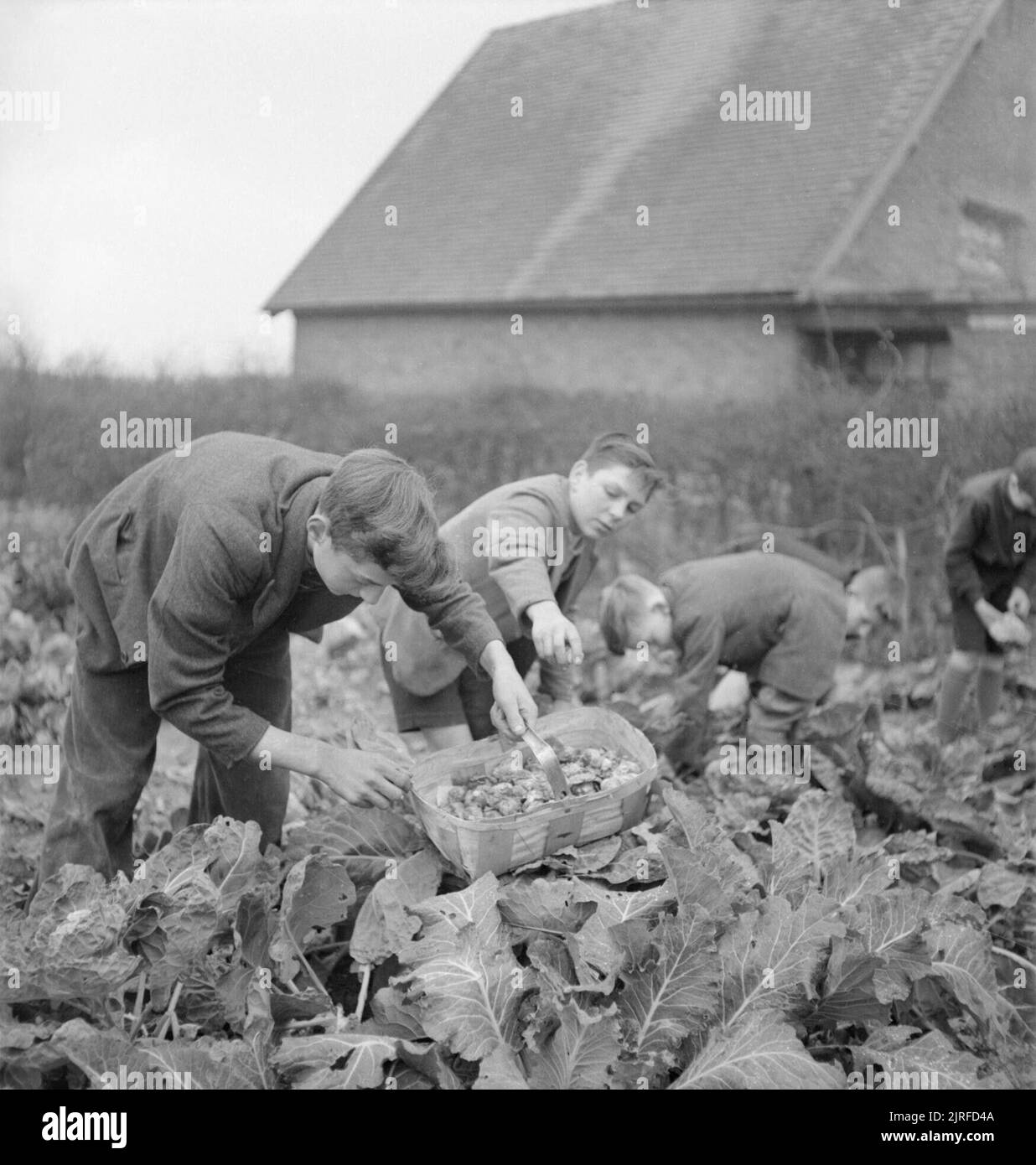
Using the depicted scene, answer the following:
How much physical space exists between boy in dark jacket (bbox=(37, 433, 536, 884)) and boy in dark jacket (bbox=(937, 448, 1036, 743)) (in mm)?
2848

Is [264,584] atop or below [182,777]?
atop

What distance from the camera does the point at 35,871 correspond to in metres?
3.01

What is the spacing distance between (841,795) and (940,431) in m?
4.09

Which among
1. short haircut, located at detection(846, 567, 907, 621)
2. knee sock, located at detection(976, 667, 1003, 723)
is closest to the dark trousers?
knee sock, located at detection(976, 667, 1003, 723)

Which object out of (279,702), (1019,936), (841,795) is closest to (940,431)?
(841,795)

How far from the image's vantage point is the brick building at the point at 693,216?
325 inches

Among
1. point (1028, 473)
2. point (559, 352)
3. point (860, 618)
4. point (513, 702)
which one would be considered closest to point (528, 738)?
point (513, 702)

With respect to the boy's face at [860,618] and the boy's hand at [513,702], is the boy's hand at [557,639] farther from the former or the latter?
the boy's face at [860,618]

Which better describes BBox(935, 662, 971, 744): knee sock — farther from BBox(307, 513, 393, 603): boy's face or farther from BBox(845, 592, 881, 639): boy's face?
BBox(307, 513, 393, 603): boy's face

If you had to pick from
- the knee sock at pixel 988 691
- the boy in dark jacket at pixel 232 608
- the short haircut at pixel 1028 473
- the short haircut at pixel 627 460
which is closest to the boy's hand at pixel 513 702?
the boy in dark jacket at pixel 232 608

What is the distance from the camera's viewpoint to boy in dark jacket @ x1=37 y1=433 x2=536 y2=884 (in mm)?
2285

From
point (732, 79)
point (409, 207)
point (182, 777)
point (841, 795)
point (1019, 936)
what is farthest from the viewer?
point (409, 207)
